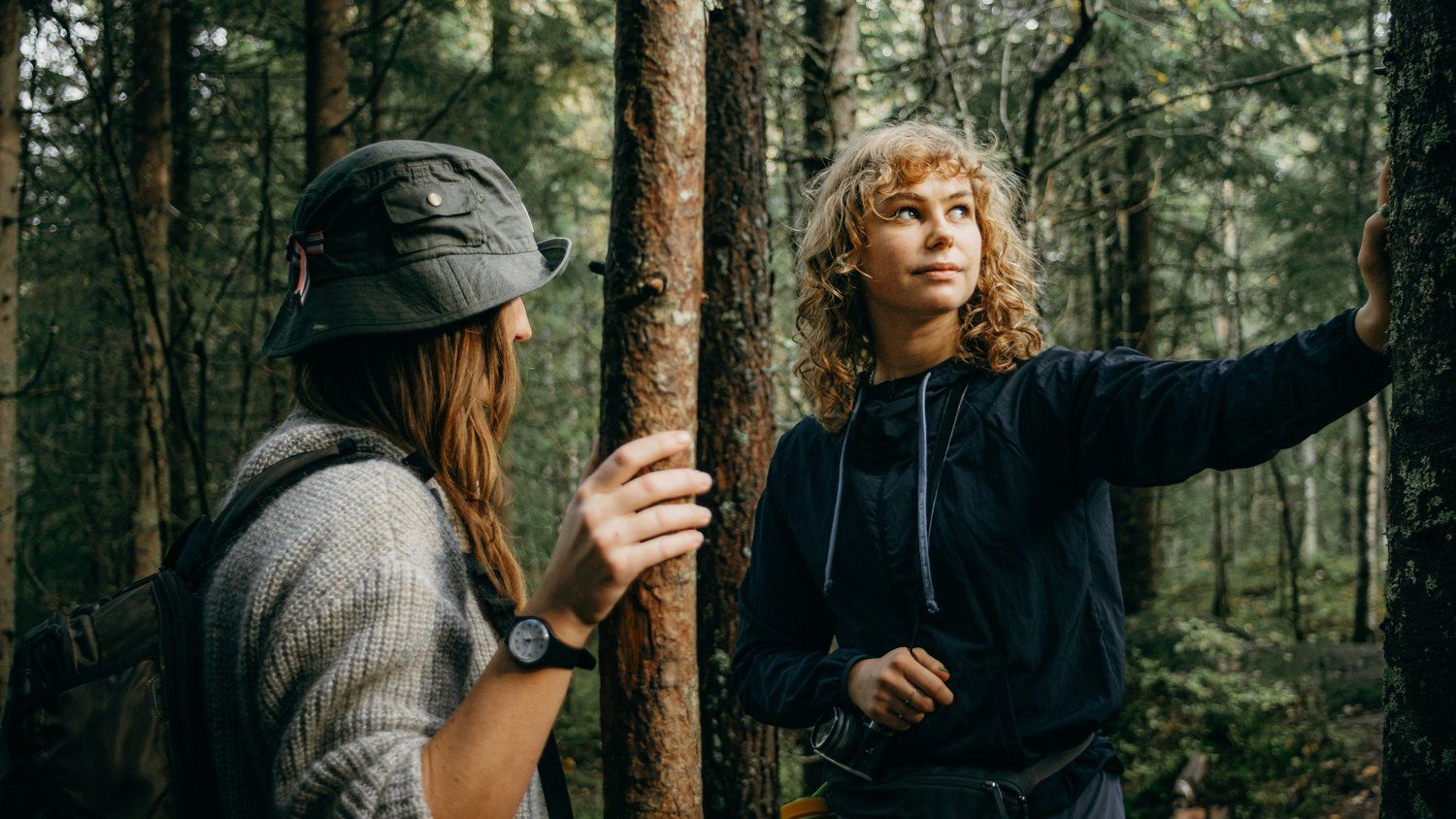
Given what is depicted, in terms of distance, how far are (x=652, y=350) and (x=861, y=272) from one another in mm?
686

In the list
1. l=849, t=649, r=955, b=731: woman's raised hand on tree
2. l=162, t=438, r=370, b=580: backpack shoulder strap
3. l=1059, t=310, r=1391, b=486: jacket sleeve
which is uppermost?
l=1059, t=310, r=1391, b=486: jacket sleeve

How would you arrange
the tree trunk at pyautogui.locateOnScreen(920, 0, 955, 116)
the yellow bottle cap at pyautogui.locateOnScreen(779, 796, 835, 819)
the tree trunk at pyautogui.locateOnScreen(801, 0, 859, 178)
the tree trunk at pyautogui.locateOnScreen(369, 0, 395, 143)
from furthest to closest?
the tree trunk at pyautogui.locateOnScreen(369, 0, 395, 143) → the tree trunk at pyautogui.locateOnScreen(801, 0, 859, 178) → the tree trunk at pyautogui.locateOnScreen(920, 0, 955, 116) → the yellow bottle cap at pyautogui.locateOnScreen(779, 796, 835, 819)

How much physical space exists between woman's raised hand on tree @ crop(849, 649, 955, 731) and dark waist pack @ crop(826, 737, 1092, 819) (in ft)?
0.42

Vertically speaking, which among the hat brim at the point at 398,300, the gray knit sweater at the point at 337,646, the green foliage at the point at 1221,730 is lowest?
the green foliage at the point at 1221,730

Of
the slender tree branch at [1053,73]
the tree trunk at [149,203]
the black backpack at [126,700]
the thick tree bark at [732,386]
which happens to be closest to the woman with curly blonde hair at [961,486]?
the black backpack at [126,700]

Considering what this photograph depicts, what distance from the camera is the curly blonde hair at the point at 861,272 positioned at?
2416 mm

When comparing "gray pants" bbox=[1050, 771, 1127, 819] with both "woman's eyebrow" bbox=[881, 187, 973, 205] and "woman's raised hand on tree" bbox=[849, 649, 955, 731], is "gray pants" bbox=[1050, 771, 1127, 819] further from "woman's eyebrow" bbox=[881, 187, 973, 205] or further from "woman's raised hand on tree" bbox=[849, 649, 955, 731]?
"woman's eyebrow" bbox=[881, 187, 973, 205]

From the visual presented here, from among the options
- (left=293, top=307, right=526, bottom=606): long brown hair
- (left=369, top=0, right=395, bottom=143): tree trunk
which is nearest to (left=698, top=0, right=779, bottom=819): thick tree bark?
(left=293, top=307, right=526, bottom=606): long brown hair

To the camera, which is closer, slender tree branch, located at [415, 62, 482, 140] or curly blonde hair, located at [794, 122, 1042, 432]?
curly blonde hair, located at [794, 122, 1042, 432]

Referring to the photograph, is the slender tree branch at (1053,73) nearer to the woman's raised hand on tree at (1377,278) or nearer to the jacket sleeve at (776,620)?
the jacket sleeve at (776,620)

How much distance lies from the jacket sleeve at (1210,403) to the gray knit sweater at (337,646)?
4.54ft

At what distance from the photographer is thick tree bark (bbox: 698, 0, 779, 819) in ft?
15.1

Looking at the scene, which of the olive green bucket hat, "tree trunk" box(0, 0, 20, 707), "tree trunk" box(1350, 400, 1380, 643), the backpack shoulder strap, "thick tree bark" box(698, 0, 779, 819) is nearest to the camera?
the backpack shoulder strap

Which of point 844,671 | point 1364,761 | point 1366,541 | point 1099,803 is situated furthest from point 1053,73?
point 1366,541
